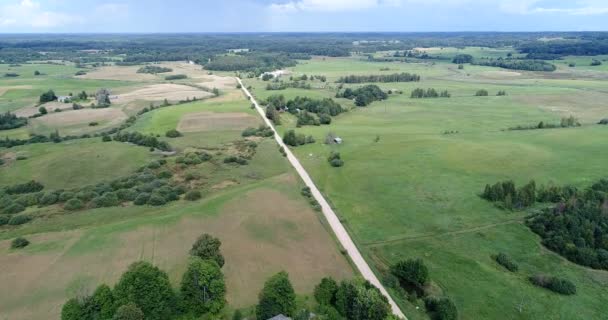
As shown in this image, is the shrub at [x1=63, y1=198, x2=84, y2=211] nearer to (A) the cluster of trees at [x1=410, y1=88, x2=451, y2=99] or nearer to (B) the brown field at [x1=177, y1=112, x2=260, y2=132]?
(B) the brown field at [x1=177, y1=112, x2=260, y2=132]

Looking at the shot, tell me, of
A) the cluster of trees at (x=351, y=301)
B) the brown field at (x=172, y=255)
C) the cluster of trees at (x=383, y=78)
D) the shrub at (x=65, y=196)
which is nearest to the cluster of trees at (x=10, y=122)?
the shrub at (x=65, y=196)

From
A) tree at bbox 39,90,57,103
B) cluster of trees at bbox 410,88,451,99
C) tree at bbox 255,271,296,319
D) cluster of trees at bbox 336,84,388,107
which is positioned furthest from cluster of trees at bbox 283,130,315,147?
tree at bbox 39,90,57,103

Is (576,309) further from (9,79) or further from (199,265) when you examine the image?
(9,79)

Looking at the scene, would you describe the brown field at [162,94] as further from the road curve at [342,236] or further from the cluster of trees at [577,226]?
the cluster of trees at [577,226]

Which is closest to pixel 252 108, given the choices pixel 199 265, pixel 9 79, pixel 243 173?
pixel 243 173

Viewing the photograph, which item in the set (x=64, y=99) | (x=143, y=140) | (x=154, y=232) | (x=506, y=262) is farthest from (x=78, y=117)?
(x=506, y=262)

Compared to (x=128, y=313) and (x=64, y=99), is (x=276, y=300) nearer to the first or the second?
(x=128, y=313)
